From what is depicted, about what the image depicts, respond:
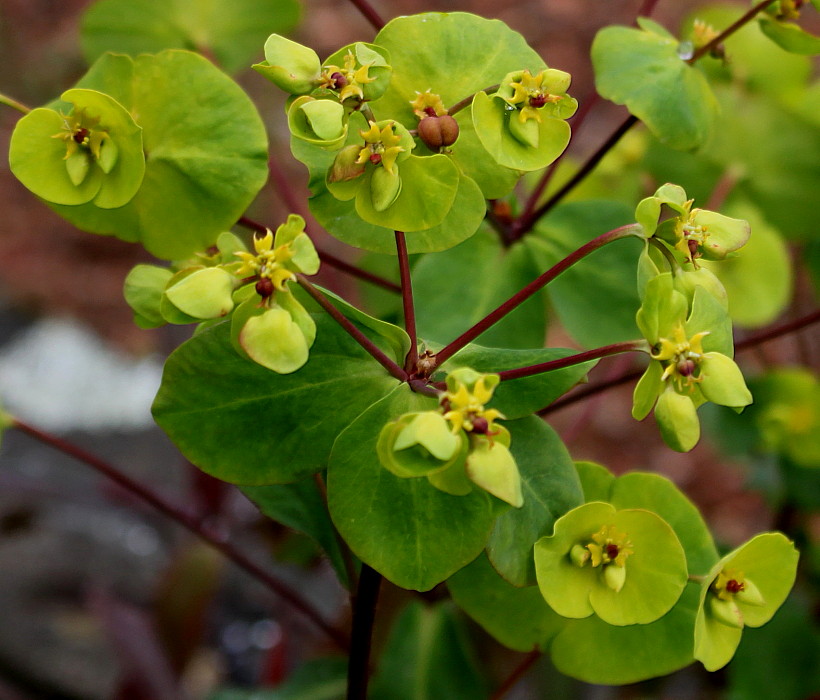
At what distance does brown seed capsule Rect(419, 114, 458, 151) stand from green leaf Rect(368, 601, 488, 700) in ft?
2.11

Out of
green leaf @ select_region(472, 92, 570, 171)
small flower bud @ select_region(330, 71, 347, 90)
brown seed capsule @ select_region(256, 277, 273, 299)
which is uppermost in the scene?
green leaf @ select_region(472, 92, 570, 171)

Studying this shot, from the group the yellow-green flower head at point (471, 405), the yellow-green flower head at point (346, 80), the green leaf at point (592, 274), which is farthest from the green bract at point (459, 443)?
the green leaf at point (592, 274)

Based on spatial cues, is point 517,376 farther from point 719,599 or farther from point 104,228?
point 104,228

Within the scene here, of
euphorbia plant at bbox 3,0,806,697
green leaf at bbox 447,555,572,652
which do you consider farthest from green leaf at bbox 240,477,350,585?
green leaf at bbox 447,555,572,652

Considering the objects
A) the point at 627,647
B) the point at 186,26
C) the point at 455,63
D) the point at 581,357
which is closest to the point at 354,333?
the point at 581,357

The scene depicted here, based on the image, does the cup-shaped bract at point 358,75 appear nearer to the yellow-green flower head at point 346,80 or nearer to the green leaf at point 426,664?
the yellow-green flower head at point 346,80

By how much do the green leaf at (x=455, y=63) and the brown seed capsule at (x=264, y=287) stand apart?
0.23m

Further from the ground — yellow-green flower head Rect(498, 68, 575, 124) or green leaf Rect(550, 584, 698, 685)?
yellow-green flower head Rect(498, 68, 575, 124)

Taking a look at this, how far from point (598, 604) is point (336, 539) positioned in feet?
0.85

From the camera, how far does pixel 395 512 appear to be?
0.63m

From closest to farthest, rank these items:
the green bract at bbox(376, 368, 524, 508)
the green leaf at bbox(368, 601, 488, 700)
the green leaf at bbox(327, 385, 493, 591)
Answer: the green bract at bbox(376, 368, 524, 508) < the green leaf at bbox(327, 385, 493, 591) < the green leaf at bbox(368, 601, 488, 700)

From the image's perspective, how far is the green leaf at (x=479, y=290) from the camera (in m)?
0.91

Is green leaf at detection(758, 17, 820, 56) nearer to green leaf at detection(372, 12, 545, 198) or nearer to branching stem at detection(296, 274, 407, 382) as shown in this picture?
green leaf at detection(372, 12, 545, 198)

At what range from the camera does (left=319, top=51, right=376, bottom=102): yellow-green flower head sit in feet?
1.94
